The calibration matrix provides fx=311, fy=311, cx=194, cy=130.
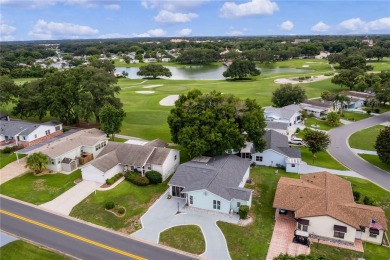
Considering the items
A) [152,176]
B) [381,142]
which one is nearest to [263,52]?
[381,142]

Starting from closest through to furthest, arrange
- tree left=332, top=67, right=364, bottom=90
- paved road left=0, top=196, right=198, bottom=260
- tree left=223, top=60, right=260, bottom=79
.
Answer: paved road left=0, top=196, right=198, bottom=260
tree left=332, top=67, right=364, bottom=90
tree left=223, top=60, right=260, bottom=79

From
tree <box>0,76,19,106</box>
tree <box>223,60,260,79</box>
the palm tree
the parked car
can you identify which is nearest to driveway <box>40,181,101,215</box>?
the parked car

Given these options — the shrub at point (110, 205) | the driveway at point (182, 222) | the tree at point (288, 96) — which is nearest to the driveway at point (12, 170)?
the shrub at point (110, 205)

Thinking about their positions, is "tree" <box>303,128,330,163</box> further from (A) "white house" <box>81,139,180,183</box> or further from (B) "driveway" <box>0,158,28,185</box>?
(B) "driveway" <box>0,158,28,185</box>

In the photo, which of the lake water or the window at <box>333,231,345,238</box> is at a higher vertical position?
the lake water

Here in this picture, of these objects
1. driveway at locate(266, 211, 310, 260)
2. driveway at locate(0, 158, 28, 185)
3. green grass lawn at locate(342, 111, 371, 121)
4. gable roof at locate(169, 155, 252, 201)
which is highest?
gable roof at locate(169, 155, 252, 201)

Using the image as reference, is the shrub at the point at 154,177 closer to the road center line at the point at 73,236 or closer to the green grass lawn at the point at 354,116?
the road center line at the point at 73,236
